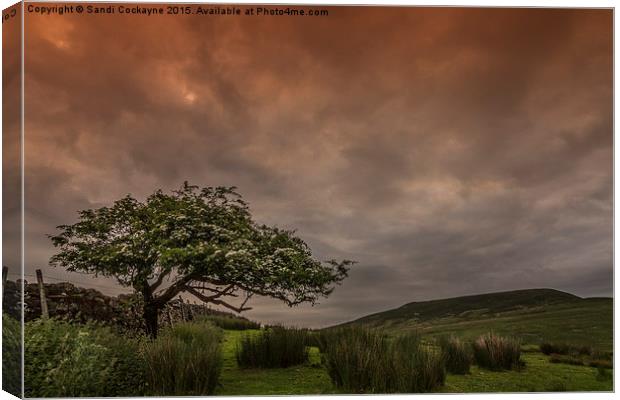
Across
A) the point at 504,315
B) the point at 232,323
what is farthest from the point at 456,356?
the point at 232,323

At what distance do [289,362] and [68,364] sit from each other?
232 centimetres

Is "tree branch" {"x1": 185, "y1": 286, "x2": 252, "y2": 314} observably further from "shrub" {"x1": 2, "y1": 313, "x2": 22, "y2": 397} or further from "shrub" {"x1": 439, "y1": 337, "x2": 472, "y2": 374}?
"shrub" {"x1": 439, "y1": 337, "x2": 472, "y2": 374}

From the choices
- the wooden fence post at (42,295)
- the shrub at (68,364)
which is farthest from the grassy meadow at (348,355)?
the wooden fence post at (42,295)

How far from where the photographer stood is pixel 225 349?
712 centimetres

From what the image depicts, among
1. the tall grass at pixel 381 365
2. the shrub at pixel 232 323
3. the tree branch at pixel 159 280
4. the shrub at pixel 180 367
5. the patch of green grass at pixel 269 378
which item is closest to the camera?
the shrub at pixel 180 367

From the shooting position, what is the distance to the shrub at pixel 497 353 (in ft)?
24.4

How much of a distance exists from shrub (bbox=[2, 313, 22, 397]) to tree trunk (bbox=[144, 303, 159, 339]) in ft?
4.72

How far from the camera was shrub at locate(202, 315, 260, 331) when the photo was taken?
745 centimetres

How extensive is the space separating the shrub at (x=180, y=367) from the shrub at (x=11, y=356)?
3.80ft

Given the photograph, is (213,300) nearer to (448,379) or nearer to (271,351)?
(271,351)

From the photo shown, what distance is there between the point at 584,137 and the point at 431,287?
225cm

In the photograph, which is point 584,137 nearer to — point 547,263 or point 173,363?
point 547,263

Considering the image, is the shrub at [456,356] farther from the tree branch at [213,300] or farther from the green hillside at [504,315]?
the tree branch at [213,300]

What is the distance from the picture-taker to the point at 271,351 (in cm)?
736
